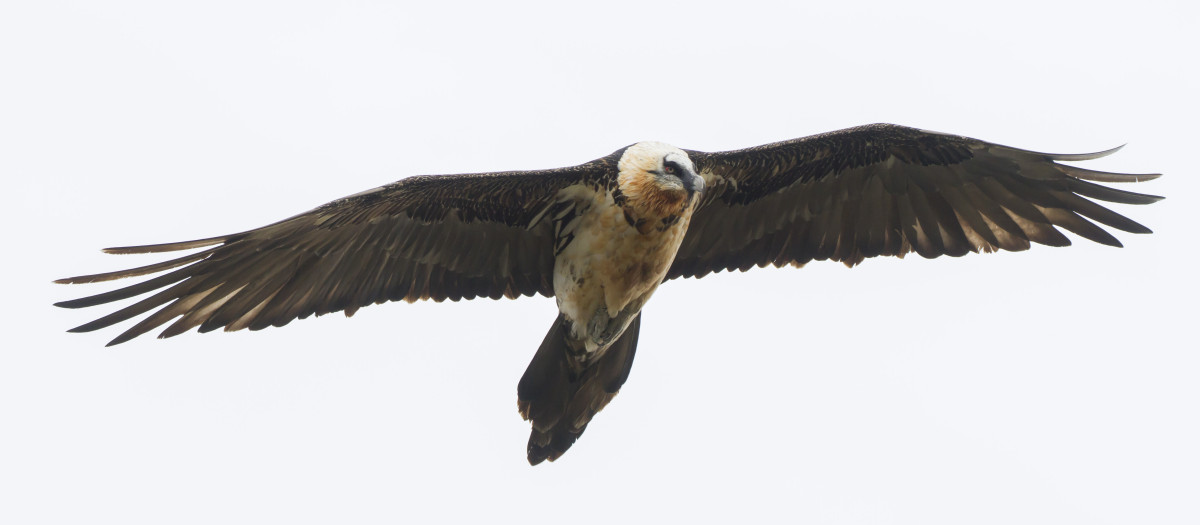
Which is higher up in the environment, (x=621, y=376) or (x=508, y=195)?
(x=508, y=195)

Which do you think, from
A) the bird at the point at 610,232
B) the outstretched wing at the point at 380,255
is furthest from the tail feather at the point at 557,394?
the outstretched wing at the point at 380,255

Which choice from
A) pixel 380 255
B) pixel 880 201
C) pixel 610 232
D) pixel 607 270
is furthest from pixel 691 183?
pixel 380 255

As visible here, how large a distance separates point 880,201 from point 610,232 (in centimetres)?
213

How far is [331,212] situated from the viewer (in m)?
8.65

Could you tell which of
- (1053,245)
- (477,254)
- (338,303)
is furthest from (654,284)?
(1053,245)

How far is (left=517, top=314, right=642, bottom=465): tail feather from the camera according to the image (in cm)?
935

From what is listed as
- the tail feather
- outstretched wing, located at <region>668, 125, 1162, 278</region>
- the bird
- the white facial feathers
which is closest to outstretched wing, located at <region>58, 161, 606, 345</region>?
the bird

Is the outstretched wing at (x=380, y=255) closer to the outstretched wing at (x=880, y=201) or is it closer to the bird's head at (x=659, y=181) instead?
the bird's head at (x=659, y=181)

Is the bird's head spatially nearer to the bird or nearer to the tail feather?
the bird

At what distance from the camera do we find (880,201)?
9.62 meters

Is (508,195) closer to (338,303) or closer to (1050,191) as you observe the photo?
(338,303)

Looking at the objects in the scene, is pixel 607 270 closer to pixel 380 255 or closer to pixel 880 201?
pixel 380 255

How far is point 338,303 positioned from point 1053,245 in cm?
495

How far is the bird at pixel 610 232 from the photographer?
28.4 ft
